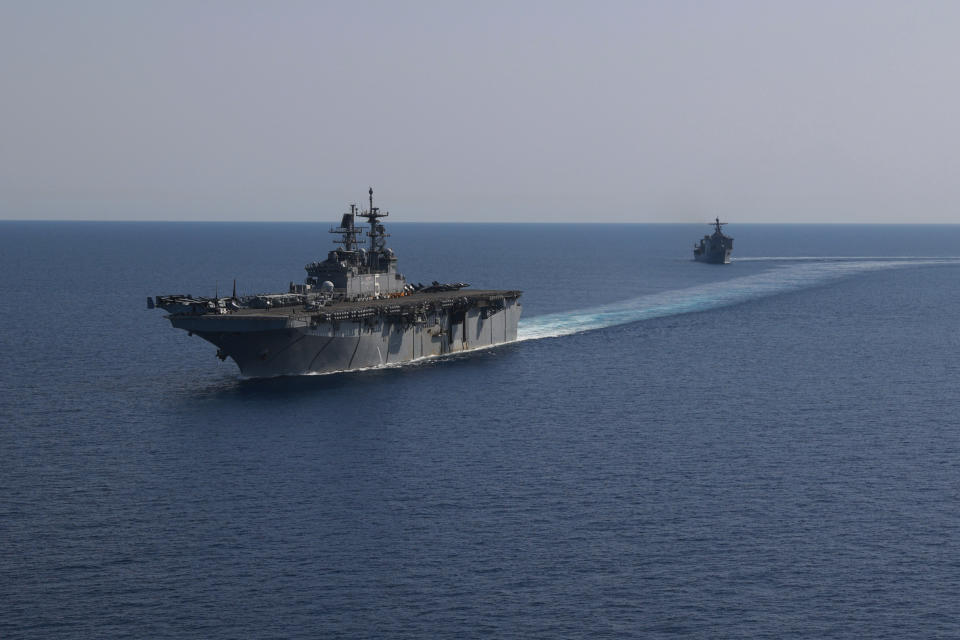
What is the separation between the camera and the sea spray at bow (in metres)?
89.8

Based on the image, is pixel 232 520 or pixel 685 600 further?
pixel 232 520

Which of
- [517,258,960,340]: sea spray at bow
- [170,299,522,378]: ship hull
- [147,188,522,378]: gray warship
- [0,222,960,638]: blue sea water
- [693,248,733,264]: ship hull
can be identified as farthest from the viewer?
[693,248,733,264]: ship hull

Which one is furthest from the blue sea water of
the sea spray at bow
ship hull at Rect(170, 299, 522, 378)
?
the sea spray at bow

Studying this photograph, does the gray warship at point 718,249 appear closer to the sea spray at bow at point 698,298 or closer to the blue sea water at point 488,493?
the sea spray at bow at point 698,298

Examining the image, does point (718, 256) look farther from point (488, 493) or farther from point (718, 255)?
point (488, 493)

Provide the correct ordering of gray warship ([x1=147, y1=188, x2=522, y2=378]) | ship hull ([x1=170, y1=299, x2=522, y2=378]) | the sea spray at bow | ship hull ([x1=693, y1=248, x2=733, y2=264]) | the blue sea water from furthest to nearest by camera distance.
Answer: ship hull ([x1=693, y1=248, x2=733, y2=264]) < the sea spray at bow < gray warship ([x1=147, y1=188, x2=522, y2=378]) < ship hull ([x1=170, y1=299, x2=522, y2=378]) < the blue sea water

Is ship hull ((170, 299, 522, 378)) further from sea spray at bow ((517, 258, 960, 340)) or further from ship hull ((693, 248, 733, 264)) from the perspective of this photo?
ship hull ((693, 248, 733, 264))

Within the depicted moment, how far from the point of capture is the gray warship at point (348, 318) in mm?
59125

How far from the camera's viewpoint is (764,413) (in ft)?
174

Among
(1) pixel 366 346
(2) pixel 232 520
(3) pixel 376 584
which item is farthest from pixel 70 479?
(1) pixel 366 346

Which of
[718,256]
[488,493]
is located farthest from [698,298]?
[488,493]

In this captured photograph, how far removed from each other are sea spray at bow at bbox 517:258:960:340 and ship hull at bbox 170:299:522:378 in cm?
1203

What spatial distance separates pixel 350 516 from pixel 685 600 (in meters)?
12.1

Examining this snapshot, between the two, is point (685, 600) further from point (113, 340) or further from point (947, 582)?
point (113, 340)
